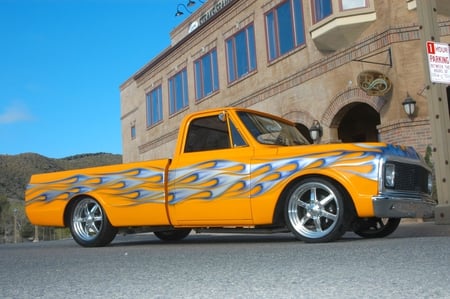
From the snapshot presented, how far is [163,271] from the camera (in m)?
4.25

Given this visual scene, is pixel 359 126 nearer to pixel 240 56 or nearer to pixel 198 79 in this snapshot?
pixel 240 56

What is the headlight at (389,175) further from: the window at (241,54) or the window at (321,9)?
the window at (241,54)

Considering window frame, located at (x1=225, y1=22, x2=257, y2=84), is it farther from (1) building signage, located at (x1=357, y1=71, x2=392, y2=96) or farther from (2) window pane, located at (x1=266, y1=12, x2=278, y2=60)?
(1) building signage, located at (x1=357, y1=71, x2=392, y2=96)

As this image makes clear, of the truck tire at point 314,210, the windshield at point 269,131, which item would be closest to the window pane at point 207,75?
the windshield at point 269,131

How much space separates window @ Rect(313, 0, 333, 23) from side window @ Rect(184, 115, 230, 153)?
9.62 m

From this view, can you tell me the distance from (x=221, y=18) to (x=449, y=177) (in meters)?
15.2

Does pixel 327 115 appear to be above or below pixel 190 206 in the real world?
above

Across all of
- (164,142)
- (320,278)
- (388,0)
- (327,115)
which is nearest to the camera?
(320,278)

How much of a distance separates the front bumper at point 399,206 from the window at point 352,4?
9.73 m

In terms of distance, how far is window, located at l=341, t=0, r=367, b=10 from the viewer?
14.9 meters

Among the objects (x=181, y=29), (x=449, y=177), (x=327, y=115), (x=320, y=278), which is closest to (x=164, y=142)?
(x=181, y=29)

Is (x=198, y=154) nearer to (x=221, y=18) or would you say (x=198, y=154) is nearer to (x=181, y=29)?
(x=221, y=18)

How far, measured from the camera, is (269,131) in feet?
22.9

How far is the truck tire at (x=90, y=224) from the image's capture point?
301 inches
